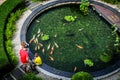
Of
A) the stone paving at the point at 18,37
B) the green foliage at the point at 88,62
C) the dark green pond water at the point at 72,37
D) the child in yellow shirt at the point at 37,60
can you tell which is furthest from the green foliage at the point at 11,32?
the green foliage at the point at 88,62

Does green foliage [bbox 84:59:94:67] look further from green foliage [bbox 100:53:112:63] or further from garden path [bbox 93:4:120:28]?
garden path [bbox 93:4:120:28]

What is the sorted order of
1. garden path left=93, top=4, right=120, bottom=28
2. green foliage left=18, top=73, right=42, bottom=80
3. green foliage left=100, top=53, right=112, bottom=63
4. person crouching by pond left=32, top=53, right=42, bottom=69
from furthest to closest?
garden path left=93, top=4, right=120, bottom=28, green foliage left=100, top=53, right=112, bottom=63, person crouching by pond left=32, top=53, right=42, bottom=69, green foliage left=18, top=73, right=42, bottom=80

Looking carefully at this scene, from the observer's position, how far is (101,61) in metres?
18.4

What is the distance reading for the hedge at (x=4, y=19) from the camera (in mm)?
17236

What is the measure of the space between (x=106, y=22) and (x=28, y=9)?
17.8ft

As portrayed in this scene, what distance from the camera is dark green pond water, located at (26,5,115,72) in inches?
726

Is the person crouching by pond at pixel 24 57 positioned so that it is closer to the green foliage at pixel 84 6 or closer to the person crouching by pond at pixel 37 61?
the person crouching by pond at pixel 37 61

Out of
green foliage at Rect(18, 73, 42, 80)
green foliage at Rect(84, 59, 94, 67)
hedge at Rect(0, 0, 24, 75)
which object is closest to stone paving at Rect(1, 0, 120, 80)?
hedge at Rect(0, 0, 24, 75)

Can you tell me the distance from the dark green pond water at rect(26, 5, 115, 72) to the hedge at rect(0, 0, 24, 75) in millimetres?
1636

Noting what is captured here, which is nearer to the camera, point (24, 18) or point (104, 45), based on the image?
point (104, 45)

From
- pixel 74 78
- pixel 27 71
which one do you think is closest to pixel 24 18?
pixel 27 71

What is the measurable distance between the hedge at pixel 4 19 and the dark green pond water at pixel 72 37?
1636 mm

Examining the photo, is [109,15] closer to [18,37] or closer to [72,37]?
[72,37]

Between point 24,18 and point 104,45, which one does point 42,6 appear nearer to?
point 24,18
